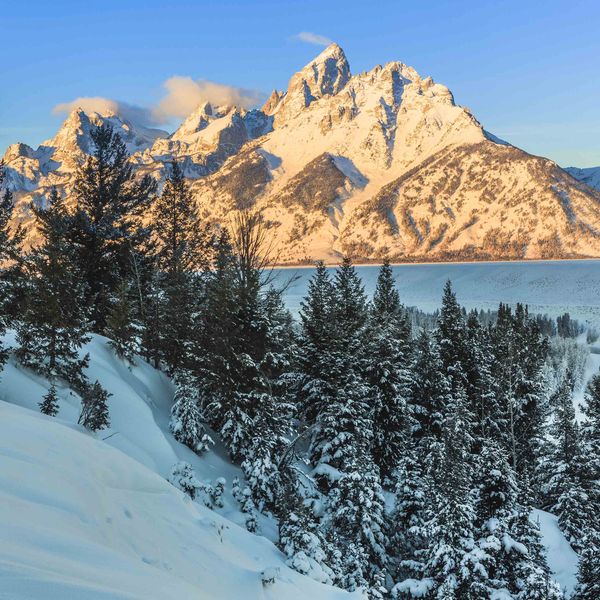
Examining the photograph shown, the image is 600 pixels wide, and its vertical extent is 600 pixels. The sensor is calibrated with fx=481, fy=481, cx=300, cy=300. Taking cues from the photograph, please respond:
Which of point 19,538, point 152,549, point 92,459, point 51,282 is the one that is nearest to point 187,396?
point 51,282

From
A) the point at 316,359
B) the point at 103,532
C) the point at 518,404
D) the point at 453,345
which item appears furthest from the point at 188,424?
the point at 518,404

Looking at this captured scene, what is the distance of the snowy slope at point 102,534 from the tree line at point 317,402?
8.96 feet

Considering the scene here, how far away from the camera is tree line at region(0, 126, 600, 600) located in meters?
14.0

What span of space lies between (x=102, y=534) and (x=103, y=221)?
2080cm

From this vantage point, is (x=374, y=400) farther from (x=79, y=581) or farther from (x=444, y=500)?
(x=79, y=581)

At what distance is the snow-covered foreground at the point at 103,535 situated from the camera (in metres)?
4.59

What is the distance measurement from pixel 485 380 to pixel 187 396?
896 inches

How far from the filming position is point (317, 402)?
75.1 feet

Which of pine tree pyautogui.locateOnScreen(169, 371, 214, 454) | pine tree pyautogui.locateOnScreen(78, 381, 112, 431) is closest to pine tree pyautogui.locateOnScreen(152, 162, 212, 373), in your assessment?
pine tree pyautogui.locateOnScreen(169, 371, 214, 454)

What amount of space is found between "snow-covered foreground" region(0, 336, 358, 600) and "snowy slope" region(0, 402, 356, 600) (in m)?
0.02

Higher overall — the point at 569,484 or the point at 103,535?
the point at 103,535

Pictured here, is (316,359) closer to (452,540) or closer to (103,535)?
(452,540)

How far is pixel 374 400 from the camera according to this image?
24922 millimetres

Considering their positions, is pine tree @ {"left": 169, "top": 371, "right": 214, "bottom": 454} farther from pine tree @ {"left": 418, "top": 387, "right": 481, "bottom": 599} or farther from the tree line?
pine tree @ {"left": 418, "top": 387, "right": 481, "bottom": 599}
